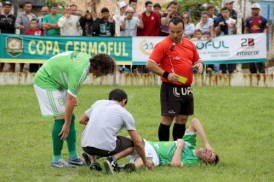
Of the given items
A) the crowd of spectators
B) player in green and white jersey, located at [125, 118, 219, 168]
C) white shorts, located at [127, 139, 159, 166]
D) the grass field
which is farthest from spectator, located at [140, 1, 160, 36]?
white shorts, located at [127, 139, 159, 166]

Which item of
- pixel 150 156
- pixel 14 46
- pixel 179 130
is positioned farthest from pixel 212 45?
pixel 150 156

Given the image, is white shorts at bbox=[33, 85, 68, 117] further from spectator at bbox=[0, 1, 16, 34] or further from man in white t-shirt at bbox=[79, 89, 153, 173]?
spectator at bbox=[0, 1, 16, 34]

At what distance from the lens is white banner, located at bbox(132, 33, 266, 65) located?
13641 mm

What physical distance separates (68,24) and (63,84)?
8.12 metres

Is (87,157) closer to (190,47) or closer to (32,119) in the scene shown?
(190,47)

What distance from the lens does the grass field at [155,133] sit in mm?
5688

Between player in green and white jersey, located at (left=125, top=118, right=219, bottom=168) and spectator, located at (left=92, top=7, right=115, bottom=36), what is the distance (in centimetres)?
795

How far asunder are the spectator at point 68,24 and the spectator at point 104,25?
64 cm

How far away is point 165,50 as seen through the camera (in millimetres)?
6691

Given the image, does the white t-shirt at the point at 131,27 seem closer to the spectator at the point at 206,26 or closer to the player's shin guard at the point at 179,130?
the spectator at the point at 206,26

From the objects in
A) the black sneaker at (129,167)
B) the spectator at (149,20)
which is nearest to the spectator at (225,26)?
the spectator at (149,20)

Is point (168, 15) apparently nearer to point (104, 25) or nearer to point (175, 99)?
point (104, 25)

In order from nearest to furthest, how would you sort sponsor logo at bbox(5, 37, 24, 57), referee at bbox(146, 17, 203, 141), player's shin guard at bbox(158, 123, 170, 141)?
referee at bbox(146, 17, 203, 141), player's shin guard at bbox(158, 123, 170, 141), sponsor logo at bbox(5, 37, 24, 57)

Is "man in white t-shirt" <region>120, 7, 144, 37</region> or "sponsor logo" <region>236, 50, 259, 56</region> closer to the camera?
"sponsor logo" <region>236, 50, 259, 56</region>
